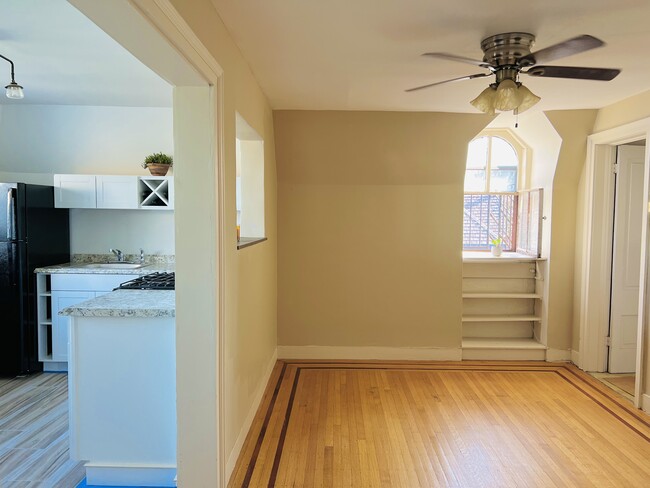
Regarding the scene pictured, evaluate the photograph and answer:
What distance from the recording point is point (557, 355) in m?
4.18

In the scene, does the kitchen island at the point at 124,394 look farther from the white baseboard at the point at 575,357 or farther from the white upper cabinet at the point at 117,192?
the white baseboard at the point at 575,357

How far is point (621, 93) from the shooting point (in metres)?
3.25

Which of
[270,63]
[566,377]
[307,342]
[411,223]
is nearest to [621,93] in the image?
[411,223]

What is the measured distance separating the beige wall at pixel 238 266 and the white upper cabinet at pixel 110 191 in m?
1.19

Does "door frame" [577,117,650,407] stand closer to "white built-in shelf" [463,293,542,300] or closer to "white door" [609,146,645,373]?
"white door" [609,146,645,373]

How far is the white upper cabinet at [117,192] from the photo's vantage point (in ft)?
13.3

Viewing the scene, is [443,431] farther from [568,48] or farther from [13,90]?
[13,90]

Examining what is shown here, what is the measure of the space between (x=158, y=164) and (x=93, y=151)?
0.83 metres

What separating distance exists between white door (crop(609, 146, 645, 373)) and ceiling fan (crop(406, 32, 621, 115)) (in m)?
2.09

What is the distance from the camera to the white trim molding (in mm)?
4168

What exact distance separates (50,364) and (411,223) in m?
3.68

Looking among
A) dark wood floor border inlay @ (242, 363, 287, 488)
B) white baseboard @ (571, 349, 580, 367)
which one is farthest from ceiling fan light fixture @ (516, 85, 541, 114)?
white baseboard @ (571, 349, 580, 367)

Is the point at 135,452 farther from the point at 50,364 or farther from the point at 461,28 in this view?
the point at 461,28

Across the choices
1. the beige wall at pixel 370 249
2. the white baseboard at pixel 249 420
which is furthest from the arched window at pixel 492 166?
the white baseboard at pixel 249 420
